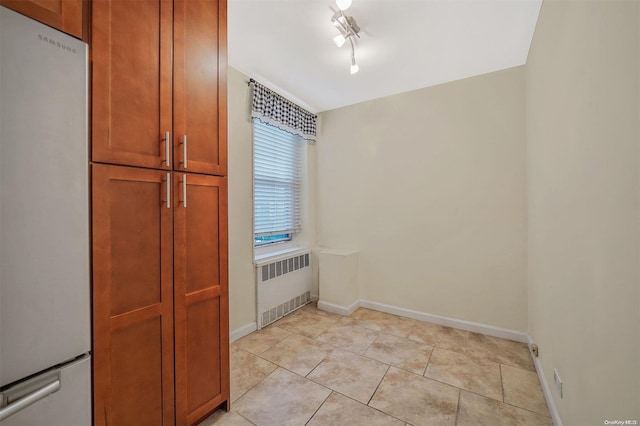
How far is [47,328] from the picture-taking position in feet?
2.75

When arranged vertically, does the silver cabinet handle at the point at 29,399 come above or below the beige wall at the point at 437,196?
below

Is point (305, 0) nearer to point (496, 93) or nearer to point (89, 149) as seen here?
point (89, 149)

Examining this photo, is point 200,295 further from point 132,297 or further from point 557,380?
point 557,380

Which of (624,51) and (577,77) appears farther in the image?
(577,77)

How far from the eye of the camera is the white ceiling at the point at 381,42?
1.69 m

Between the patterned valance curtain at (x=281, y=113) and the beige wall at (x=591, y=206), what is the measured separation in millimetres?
2254

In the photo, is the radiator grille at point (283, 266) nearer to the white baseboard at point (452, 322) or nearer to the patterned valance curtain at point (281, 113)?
the white baseboard at point (452, 322)

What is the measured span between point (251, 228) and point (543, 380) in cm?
258

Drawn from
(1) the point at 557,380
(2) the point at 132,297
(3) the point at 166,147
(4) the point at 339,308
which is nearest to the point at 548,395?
(1) the point at 557,380

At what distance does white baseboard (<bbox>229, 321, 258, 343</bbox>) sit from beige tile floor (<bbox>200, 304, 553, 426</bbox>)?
0.06 m

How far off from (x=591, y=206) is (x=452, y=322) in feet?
6.81

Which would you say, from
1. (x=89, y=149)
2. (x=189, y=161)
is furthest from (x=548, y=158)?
(x=89, y=149)

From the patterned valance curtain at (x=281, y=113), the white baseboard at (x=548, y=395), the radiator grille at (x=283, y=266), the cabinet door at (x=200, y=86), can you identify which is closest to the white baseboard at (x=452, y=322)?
the white baseboard at (x=548, y=395)

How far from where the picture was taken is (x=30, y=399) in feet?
2.58
